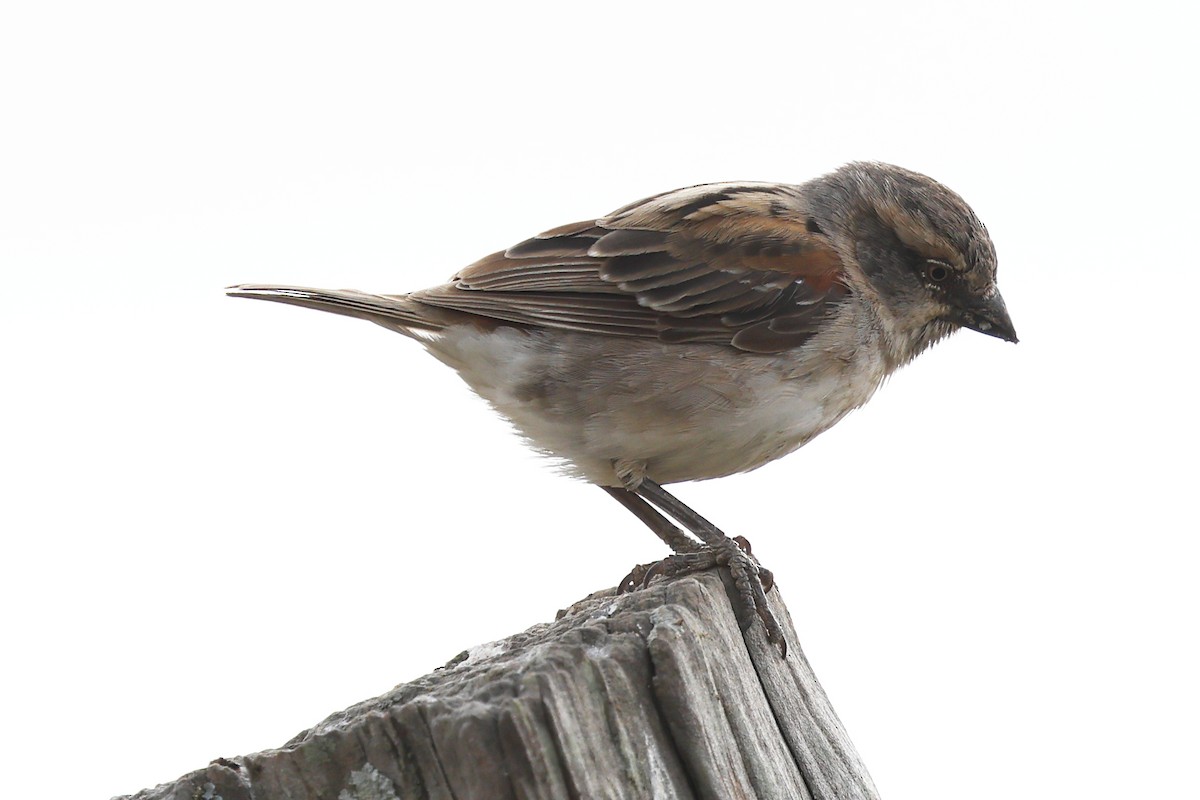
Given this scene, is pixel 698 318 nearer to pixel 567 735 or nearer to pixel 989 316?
pixel 989 316

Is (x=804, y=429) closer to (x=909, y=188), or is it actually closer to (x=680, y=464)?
(x=680, y=464)

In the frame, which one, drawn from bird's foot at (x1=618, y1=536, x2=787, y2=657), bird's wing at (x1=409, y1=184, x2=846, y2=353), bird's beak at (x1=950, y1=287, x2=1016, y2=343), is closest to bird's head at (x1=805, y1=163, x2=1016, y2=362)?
bird's beak at (x1=950, y1=287, x2=1016, y2=343)

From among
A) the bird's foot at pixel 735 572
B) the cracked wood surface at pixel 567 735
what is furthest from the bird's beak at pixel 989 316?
the cracked wood surface at pixel 567 735

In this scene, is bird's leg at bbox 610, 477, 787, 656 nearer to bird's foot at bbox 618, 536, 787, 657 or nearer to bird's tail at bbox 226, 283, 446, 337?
bird's foot at bbox 618, 536, 787, 657

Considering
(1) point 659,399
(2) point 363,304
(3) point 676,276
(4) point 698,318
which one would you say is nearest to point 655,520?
(1) point 659,399

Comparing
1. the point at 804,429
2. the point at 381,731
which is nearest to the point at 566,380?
the point at 804,429
